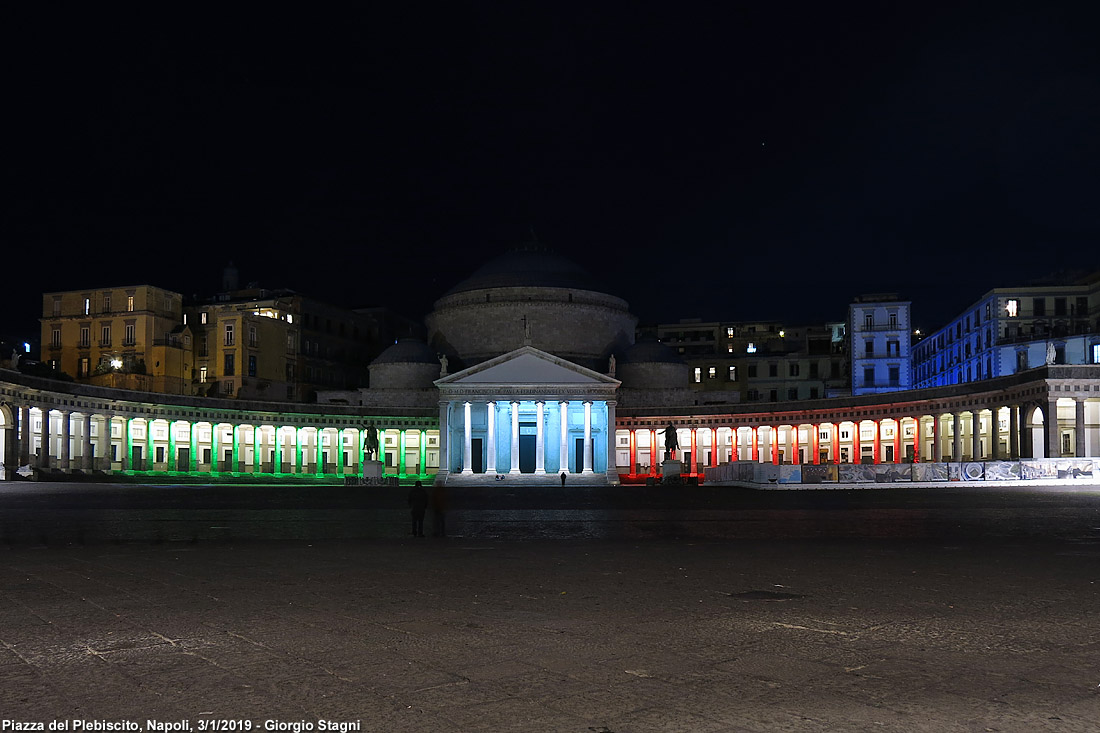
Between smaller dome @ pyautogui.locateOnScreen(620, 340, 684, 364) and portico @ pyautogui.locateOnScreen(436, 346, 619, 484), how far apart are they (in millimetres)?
12232

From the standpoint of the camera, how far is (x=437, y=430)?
94.6 metres

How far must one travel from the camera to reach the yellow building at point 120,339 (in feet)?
288

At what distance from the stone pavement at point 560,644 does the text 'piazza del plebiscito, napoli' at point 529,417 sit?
45530 millimetres

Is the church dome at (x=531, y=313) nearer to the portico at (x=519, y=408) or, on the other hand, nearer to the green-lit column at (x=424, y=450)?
the green-lit column at (x=424, y=450)

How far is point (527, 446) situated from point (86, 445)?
35668 millimetres

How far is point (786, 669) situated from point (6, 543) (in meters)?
16.6

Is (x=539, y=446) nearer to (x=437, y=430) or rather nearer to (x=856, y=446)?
(x=437, y=430)

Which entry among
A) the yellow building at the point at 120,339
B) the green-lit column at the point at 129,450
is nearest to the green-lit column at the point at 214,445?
the green-lit column at the point at 129,450

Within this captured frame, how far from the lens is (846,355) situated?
10700 cm

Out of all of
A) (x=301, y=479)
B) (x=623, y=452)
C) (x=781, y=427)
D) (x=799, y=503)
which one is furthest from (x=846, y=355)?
(x=799, y=503)

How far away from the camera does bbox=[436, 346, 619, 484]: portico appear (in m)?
82.7

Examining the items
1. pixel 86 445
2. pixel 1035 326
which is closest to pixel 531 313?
Answer: pixel 86 445

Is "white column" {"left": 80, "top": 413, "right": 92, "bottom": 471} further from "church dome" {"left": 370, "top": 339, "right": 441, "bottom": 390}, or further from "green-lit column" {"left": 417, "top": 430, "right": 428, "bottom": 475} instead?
"green-lit column" {"left": 417, "top": 430, "right": 428, "bottom": 475}

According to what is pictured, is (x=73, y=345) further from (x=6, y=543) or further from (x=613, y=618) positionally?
(x=613, y=618)
